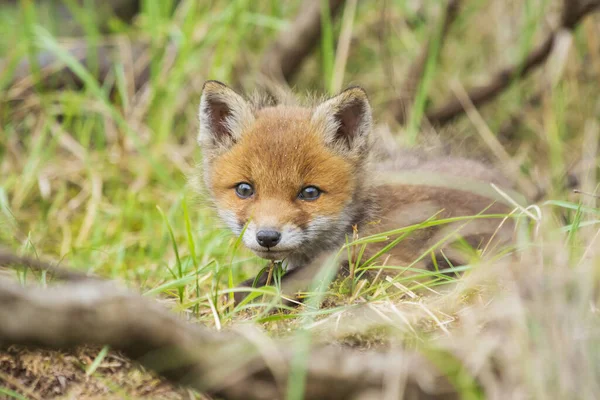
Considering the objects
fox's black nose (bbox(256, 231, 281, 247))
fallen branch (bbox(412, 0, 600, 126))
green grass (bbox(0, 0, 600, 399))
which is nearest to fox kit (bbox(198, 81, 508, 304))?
fox's black nose (bbox(256, 231, 281, 247))

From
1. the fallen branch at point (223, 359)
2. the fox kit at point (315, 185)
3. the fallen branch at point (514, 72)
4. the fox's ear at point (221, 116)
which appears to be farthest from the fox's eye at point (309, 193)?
the fallen branch at point (514, 72)

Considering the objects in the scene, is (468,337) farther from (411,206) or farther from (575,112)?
(575,112)

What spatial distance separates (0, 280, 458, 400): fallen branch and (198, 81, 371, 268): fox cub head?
4.41ft

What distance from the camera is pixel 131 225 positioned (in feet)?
18.7

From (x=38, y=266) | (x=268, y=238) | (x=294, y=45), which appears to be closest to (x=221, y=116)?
(x=268, y=238)

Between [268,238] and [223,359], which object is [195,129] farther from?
[223,359]

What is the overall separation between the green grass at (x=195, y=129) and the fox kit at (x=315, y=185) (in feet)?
0.57

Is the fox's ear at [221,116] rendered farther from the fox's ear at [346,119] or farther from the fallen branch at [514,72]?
the fallen branch at [514,72]

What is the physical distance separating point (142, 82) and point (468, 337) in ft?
17.7

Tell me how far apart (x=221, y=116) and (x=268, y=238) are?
1.16 meters

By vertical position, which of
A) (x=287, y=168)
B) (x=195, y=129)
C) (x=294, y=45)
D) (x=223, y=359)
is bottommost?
(x=223, y=359)

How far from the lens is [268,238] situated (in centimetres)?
366

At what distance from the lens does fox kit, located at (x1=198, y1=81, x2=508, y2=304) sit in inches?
153

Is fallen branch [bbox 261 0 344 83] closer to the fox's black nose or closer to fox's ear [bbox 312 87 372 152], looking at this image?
fox's ear [bbox 312 87 372 152]
